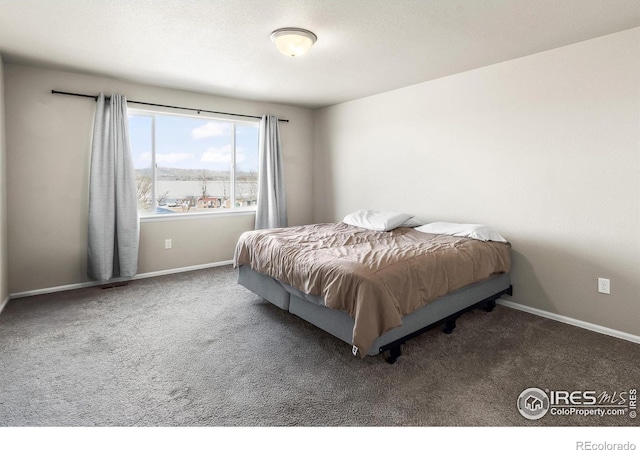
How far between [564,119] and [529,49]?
66 cm

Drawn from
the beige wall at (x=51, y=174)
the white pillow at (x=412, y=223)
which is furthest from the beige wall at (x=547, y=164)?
the beige wall at (x=51, y=174)

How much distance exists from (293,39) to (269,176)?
8.50 feet

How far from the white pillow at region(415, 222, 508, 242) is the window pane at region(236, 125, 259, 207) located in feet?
9.05

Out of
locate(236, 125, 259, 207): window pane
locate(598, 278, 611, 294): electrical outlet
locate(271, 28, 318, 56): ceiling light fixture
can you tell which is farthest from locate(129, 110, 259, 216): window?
locate(598, 278, 611, 294): electrical outlet

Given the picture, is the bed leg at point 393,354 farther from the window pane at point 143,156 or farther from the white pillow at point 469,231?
the window pane at point 143,156

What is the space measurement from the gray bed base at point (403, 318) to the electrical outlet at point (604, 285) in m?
0.68

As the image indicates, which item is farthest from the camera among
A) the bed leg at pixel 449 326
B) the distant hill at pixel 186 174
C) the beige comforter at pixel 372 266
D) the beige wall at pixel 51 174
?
the distant hill at pixel 186 174

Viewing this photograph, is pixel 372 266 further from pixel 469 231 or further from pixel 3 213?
pixel 3 213

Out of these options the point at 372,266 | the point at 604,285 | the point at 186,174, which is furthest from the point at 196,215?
the point at 604,285

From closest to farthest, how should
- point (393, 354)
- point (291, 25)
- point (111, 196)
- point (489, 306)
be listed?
point (393, 354)
point (291, 25)
point (489, 306)
point (111, 196)

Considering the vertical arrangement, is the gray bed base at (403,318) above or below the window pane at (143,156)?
below

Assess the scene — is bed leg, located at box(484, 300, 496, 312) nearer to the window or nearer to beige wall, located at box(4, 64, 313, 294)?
the window

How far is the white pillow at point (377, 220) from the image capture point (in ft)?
12.2

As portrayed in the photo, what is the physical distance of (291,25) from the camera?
99.6 inches
